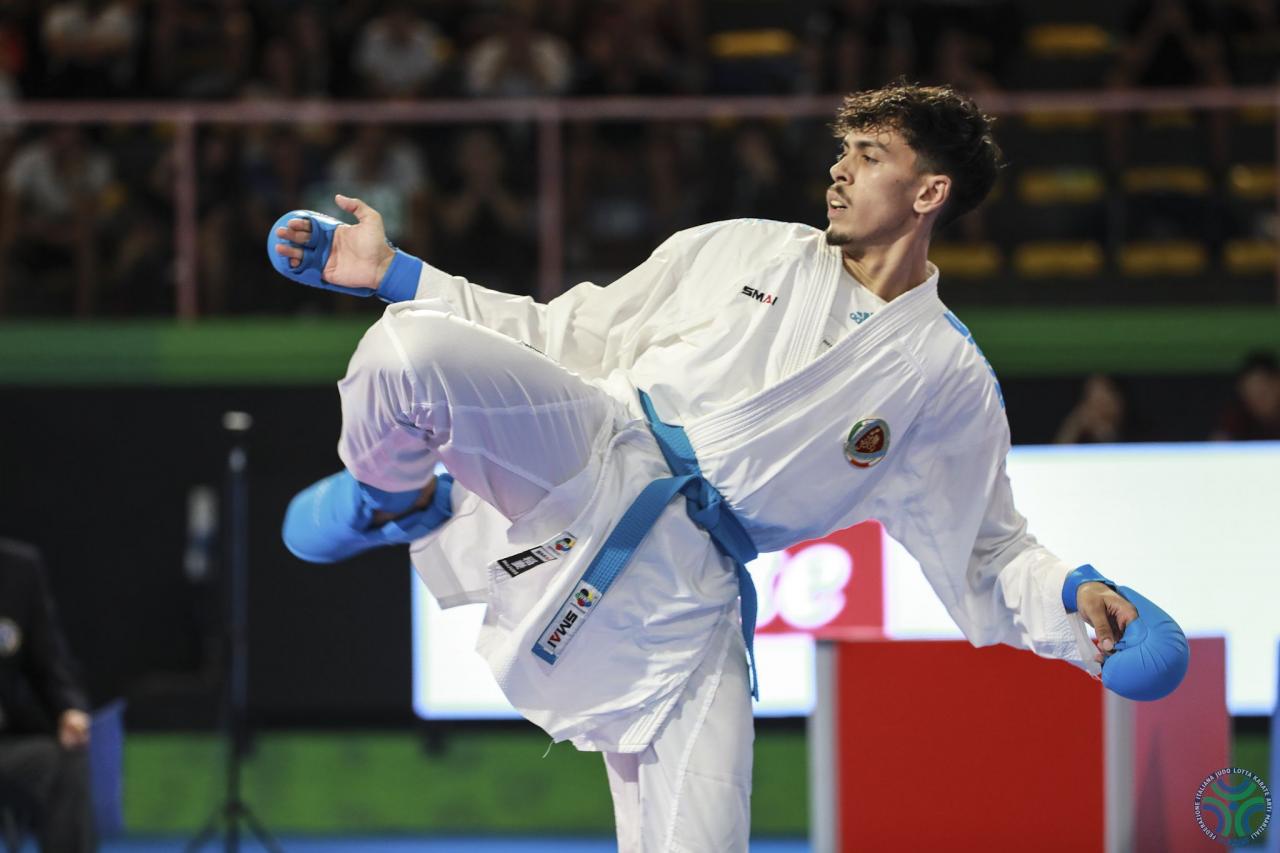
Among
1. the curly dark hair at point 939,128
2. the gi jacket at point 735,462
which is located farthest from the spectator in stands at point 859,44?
the gi jacket at point 735,462

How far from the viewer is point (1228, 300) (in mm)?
6926

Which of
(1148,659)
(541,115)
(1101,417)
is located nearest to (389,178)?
(541,115)

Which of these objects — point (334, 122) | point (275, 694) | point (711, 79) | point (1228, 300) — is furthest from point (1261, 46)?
point (275, 694)

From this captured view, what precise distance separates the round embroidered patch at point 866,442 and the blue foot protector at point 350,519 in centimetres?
76

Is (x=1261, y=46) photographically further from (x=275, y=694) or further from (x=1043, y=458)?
(x=275, y=694)

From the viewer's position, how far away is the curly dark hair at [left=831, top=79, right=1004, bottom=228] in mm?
3045

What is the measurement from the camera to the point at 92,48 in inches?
321

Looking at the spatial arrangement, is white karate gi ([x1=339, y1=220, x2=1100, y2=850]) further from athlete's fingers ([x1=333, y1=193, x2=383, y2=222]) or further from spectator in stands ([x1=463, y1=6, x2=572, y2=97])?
spectator in stands ([x1=463, y1=6, x2=572, y2=97])

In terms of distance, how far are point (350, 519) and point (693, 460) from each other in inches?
25.5

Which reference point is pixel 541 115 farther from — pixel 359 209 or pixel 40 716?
pixel 359 209

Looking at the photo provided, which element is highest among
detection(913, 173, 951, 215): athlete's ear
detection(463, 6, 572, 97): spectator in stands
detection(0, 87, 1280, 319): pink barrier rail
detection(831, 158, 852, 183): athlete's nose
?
detection(463, 6, 572, 97): spectator in stands

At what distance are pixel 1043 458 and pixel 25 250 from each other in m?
4.12

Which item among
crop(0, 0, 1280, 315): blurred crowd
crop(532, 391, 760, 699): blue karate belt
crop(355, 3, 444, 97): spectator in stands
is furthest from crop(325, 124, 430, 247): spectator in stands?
crop(532, 391, 760, 699): blue karate belt

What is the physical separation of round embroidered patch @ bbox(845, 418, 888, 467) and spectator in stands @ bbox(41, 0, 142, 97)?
6.05m
